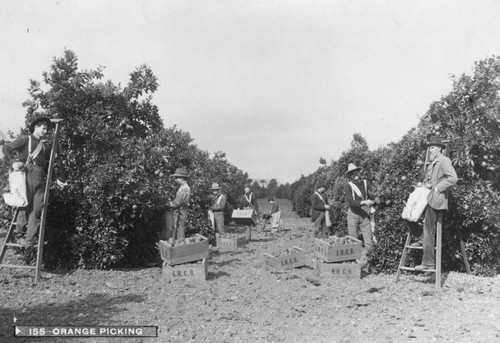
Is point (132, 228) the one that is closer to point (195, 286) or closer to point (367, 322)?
point (195, 286)

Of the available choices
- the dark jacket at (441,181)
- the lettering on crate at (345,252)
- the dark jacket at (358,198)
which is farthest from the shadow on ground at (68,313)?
the dark jacket at (441,181)

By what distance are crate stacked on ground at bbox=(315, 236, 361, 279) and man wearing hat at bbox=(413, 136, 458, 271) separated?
1370 mm

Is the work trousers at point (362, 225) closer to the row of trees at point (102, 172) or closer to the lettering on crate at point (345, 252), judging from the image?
the lettering on crate at point (345, 252)

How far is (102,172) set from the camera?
360 inches

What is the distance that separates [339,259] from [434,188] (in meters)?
2.27

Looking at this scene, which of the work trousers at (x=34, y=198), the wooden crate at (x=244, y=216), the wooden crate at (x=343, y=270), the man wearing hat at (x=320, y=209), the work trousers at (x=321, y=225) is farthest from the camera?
the wooden crate at (x=244, y=216)

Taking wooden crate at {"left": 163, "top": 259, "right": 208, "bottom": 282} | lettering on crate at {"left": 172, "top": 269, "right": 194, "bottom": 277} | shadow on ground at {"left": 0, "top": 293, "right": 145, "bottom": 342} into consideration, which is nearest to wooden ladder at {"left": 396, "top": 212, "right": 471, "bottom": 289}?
wooden crate at {"left": 163, "top": 259, "right": 208, "bottom": 282}

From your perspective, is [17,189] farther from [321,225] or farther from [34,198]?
[321,225]

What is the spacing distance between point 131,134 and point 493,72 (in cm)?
756

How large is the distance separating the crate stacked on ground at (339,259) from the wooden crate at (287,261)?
3.85ft

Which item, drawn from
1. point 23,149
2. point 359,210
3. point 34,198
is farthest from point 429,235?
point 23,149

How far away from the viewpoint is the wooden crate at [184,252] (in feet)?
28.6

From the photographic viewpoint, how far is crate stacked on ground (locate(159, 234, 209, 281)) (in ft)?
28.7

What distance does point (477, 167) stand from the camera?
8602mm
